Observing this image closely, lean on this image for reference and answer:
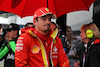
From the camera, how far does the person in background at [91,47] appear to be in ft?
8.04

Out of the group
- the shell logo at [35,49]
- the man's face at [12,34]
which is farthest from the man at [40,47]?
the man's face at [12,34]

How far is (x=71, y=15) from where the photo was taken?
551 cm

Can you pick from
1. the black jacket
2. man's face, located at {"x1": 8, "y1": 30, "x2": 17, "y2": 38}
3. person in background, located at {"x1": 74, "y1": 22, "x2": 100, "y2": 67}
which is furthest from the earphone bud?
man's face, located at {"x1": 8, "y1": 30, "x2": 17, "y2": 38}

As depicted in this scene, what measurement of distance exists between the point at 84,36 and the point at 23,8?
159 centimetres

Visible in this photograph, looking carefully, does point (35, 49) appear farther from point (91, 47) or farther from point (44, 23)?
point (91, 47)

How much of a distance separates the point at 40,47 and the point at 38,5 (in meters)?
1.30

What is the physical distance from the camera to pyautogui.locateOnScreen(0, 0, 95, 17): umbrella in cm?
268

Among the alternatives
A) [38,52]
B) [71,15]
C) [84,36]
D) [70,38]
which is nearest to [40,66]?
[38,52]

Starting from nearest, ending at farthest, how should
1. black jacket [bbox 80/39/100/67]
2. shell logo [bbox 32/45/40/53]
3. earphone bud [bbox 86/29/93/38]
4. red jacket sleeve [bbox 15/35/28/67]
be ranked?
red jacket sleeve [bbox 15/35/28/67], shell logo [bbox 32/45/40/53], black jacket [bbox 80/39/100/67], earphone bud [bbox 86/29/93/38]

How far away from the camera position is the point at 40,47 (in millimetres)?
1854

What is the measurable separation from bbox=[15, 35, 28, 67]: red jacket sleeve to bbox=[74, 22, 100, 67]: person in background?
1.43 meters

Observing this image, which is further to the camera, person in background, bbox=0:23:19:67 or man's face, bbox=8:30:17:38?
man's face, bbox=8:30:17:38

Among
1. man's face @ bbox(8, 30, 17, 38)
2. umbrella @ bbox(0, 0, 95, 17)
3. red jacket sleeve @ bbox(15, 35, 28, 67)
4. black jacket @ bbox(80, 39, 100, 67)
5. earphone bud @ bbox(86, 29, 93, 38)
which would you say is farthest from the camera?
man's face @ bbox(8, 30, 17, 38)

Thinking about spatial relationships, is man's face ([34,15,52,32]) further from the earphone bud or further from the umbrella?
the earphone bud
